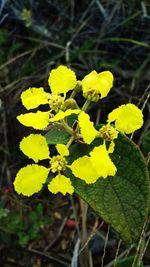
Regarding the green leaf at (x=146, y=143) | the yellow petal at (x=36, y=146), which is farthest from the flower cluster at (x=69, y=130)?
the green leaf at (x=146, y=143)

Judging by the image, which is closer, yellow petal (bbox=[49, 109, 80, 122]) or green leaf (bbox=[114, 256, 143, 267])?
yellow petal (bbox=[49, 109, 80, 122])

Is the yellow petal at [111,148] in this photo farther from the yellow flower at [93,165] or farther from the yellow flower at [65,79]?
the yellow flower at [65,79]

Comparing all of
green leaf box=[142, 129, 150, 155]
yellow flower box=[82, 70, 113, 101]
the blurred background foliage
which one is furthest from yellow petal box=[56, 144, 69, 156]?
the blurred background foliage

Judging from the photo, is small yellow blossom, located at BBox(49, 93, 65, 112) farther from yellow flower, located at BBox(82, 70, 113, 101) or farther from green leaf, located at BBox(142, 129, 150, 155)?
green leaf, located at BBox(142, 129, 150, 155)

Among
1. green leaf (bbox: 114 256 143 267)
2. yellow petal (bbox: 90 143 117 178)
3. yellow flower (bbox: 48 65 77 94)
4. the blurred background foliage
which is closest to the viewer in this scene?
yellow petal (bbox: 90 143 117 178)

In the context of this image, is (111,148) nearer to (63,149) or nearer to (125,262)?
(63,149)
